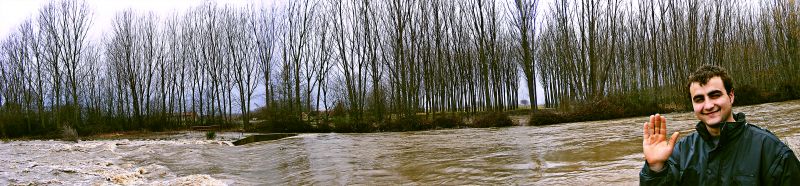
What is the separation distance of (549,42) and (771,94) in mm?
17981

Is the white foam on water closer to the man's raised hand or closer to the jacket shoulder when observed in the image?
the man's raised hand

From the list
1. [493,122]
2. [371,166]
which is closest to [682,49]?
[493,122]

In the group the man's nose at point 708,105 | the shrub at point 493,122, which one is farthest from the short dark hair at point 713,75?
the shrub at point 493,122

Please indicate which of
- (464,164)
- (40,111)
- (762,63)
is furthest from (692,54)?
(40,111)

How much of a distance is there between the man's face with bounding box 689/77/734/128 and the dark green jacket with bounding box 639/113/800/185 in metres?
0.05

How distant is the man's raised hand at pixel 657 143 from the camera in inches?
90.3

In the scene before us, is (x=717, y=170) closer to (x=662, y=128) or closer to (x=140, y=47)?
(x=662, y=128)

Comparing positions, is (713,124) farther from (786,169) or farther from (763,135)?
(786,169)

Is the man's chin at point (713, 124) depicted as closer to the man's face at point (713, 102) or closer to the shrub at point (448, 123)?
the man's face at point (713, 102)

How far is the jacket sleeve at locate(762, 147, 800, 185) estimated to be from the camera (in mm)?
1978

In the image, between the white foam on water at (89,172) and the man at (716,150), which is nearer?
the man at (716,150)

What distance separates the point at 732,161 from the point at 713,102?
10.2 inches

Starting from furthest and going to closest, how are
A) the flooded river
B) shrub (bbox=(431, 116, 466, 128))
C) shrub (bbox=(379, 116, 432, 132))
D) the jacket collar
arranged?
1. shrub (bbox=(379, 116, 432, 132))
2. shrub (bbox=(431, 116, 466, 128))
3. the flooded river
4. the jacket collar

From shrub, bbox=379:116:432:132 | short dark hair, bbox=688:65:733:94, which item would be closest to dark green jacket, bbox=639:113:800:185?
short dark hair, bbox=688:65:733:94
